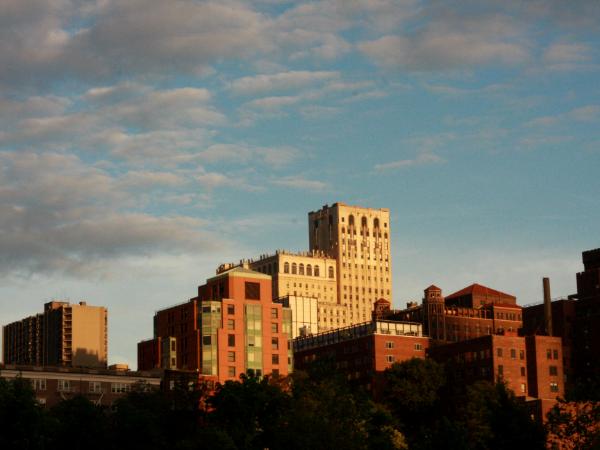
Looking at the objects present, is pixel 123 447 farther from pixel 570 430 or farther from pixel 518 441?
pixel 570 430

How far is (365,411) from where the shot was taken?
626ft

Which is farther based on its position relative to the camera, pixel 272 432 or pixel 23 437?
pixel 272 432

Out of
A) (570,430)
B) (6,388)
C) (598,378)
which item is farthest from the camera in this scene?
(6,388)

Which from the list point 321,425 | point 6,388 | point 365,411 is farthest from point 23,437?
point 365,411

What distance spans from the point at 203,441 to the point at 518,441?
45.9 m

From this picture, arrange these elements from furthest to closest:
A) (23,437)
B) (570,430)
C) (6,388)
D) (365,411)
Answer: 1. (365,411)
2. (6,388)
3. (23,437)
4. (570,430)

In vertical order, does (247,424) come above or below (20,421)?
below

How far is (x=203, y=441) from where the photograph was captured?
178 m

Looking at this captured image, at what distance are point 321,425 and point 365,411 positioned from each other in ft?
74.9

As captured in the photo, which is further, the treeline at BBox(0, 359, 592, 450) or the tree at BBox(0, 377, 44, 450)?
the treeline at BBox(0, 359, 592, 450)

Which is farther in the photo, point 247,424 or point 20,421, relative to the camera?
point 247,424

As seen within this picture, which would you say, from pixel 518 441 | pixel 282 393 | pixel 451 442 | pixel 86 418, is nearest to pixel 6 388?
pixel 86 418

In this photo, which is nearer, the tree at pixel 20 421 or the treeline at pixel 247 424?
the tree at pixel 20 421

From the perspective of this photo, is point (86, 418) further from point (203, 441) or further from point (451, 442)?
point (451, 442)
